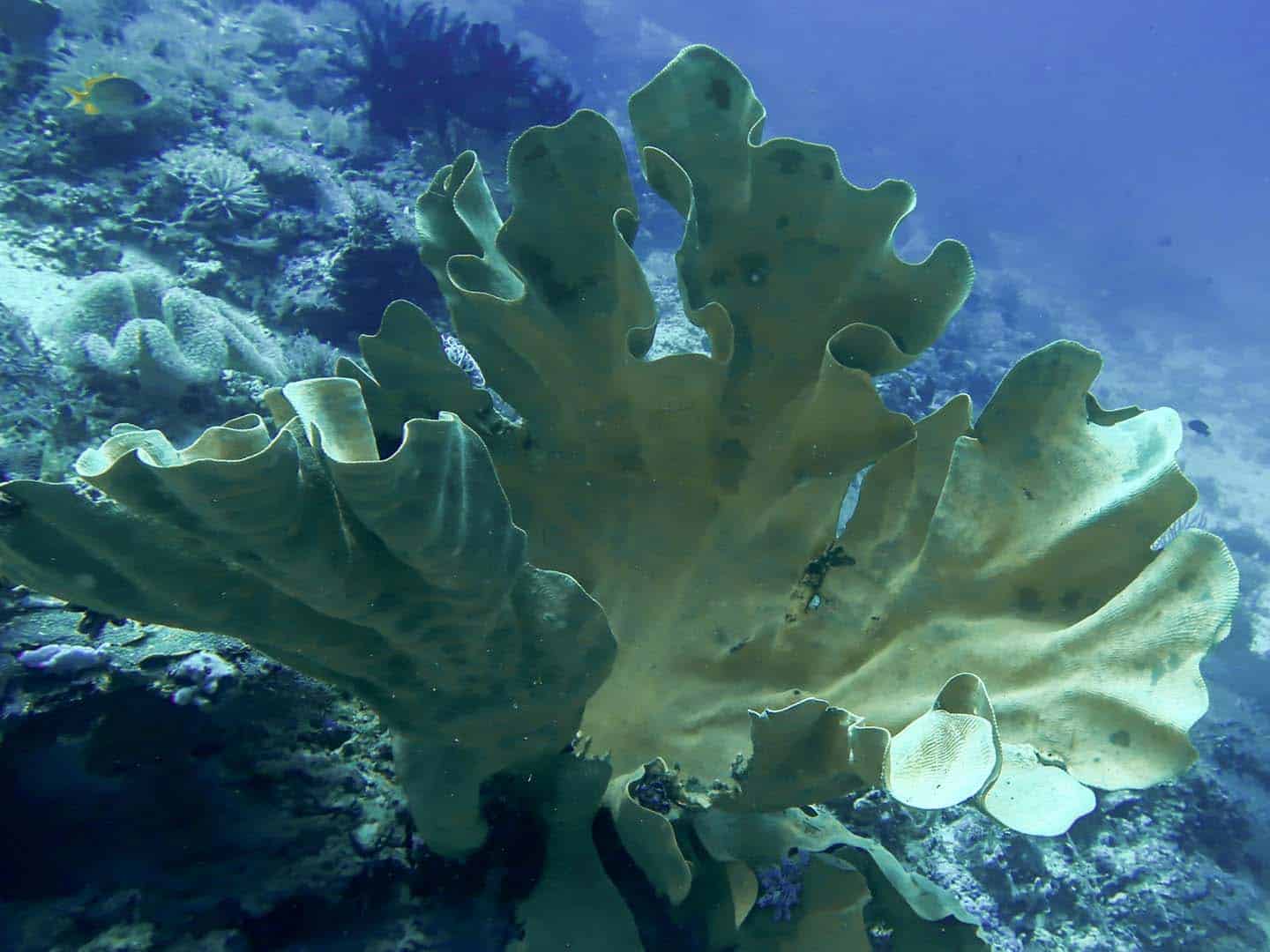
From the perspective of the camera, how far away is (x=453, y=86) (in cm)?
1001

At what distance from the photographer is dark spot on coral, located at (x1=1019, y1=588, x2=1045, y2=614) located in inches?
67.0

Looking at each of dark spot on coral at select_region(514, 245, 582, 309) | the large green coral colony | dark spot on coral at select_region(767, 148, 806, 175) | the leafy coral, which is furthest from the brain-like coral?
the leafy coral

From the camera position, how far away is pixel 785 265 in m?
1.80

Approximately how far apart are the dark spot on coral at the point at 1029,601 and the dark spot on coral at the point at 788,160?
3.88 feet

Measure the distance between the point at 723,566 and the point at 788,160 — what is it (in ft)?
3.49

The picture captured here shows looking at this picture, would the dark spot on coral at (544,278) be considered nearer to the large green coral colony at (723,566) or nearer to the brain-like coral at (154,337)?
the large green coral colony at (723,566)

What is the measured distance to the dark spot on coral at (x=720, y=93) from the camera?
176 centimetres

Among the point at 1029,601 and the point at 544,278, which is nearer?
the point at 1029,601

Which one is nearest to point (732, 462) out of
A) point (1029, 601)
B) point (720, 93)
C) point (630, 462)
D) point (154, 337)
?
point (630, 462)

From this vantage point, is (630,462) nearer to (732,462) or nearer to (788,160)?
(732,462)

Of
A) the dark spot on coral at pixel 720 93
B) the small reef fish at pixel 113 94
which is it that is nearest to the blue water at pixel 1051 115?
the small reef fish at pixel 113 94

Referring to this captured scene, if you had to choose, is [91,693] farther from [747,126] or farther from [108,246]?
[108,246]

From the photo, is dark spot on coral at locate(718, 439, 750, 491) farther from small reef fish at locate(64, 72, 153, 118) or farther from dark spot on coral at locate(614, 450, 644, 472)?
small reef fish at locate(64, 72, 153, 118)

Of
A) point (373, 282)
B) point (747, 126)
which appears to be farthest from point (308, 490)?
point (373, 282)
